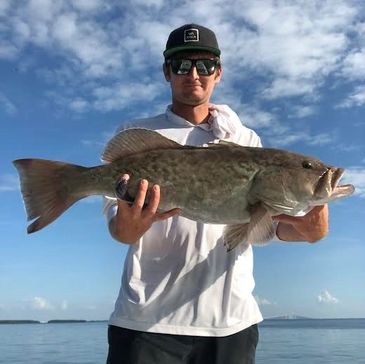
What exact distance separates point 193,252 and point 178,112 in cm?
165

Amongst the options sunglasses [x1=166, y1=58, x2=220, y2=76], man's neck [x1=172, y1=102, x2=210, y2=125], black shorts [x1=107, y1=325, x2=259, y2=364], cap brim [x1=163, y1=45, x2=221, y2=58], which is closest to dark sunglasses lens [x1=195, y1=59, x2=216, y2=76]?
sunglasses [x1=166, y1=58, x2=220, y2=76]

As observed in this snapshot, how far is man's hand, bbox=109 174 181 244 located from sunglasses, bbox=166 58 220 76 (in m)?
1.59

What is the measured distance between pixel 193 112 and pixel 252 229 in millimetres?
1772

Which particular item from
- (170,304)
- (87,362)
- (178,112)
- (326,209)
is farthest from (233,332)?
(87,362)

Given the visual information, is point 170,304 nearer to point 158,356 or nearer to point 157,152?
point 158,356

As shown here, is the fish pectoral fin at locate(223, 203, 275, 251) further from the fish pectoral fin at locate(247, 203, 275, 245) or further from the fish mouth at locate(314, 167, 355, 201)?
the fish mouth at locate(314, 167, 355, 201)

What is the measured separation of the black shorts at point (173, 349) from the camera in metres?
5.36

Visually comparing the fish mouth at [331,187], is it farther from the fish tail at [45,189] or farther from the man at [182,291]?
the fish tail at [45,189]

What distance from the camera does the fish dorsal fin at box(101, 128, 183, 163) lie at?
5375 millimetres

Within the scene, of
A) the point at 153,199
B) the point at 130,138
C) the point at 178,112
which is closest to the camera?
the point at 153,199

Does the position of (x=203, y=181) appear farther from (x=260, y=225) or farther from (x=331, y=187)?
(x=331, y=187)

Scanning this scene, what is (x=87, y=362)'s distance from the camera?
4388 centimetres

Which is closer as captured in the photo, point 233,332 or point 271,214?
point 271,214

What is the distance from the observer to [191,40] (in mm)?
6160
